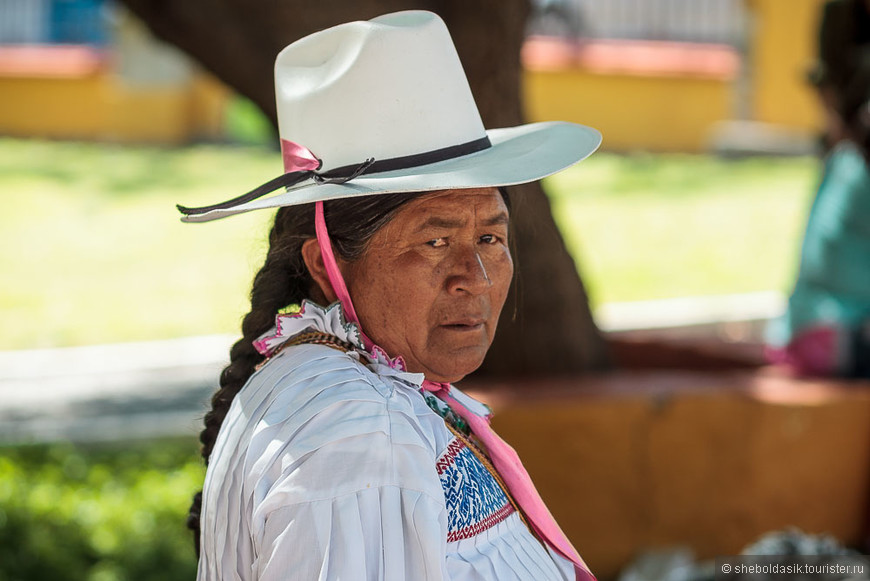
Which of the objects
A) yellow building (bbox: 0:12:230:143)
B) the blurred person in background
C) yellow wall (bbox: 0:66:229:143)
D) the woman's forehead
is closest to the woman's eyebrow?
the woman's forehead

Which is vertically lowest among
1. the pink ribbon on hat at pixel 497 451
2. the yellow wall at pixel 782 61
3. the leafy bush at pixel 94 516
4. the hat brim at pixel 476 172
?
the yellow wall at pixel 782 61

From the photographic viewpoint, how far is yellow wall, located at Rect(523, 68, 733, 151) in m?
16.2

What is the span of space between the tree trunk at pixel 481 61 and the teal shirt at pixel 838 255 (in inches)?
40.9

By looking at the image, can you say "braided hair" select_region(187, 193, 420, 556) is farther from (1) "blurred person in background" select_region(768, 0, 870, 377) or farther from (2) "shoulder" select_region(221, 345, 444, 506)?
(1) "blurred person in background" select_region(768, 0, 870, 377)

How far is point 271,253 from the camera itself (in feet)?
7.23

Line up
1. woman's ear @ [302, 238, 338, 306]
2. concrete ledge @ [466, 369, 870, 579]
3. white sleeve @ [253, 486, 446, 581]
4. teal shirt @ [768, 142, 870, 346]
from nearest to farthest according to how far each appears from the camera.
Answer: white sleeve @ [253, 486, 446, 581]
woman's ear @ [302, 238, 338, 306]
concrete ledge @ [466, 369, 870, 579]
teal shirt @ [768, 142, 870, 346]

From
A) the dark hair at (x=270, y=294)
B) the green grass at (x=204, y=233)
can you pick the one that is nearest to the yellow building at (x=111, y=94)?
the green grass at (x=204, y=233)

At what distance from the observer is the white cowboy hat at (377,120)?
1.97 m

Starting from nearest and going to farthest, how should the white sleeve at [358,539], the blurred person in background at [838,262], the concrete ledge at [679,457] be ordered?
the white sleeve at [358,539] < the concrete ledge at [679,457] < the blurred person in background at [838,262]

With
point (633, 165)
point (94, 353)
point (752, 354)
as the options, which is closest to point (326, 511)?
point (752, 354)

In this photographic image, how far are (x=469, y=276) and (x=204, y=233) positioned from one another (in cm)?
985

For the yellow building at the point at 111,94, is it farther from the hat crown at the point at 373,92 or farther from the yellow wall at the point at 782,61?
the hat crown at the point at 373,92

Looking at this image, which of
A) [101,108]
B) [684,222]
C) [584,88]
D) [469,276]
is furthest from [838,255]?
[101,108]

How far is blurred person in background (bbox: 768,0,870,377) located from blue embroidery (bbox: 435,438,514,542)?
3.11 meters
